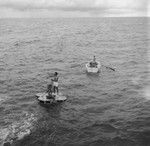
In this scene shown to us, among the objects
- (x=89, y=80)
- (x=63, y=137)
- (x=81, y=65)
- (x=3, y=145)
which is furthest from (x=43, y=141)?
(x=81, y=65)

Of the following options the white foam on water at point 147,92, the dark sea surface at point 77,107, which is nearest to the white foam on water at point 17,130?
the dark sea surface at point 77,107

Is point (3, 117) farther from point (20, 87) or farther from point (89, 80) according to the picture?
point (89, 80)

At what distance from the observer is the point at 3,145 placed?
20.4m

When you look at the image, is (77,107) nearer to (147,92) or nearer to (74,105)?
(74,105)

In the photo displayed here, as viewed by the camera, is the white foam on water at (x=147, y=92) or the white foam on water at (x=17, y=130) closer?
the white foam on water at (x=17, y=130)

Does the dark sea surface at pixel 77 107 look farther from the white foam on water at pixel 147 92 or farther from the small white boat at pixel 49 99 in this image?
the small white boat at pixel 49 99

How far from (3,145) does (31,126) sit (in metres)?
3.78

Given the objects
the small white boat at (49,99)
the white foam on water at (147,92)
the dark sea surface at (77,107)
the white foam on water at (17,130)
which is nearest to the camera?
the white foam on water at (17,130)

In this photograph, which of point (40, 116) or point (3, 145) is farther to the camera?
point (40, 116)

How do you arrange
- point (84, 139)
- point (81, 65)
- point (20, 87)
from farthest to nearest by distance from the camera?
point (81, 65)
point (20, 87)
point (84, 139)

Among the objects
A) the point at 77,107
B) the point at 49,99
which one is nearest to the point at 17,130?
the point at 49,99

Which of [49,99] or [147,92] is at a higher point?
[49,99]

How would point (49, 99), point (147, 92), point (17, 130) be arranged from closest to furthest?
point (17, 130), point (49, 99), point (147, 92)

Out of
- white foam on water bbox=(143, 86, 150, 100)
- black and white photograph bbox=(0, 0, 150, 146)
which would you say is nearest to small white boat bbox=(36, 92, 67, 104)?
black and white photograph bbox=(0, 0, 150, 146)
